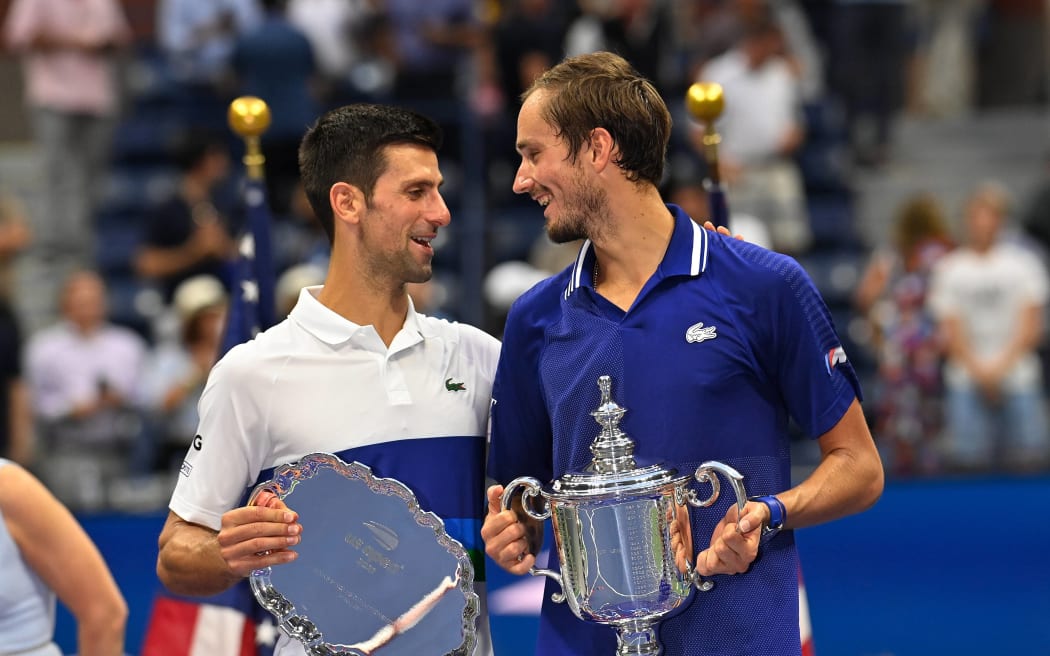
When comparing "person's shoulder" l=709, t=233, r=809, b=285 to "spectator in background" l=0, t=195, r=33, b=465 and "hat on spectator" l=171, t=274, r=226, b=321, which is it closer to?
"hat on spectator" l=171, t=274, r=226, b=321

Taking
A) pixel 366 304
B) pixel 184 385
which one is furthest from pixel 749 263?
pixel 184 385

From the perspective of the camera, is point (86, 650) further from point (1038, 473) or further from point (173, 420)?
point (1038, 473)

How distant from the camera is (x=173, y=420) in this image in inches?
300

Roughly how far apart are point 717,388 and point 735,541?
34 cm

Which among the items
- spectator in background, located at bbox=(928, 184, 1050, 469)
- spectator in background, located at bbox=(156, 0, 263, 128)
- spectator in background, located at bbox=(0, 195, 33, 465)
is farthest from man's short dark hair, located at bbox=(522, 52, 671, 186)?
spectator in background, located at bbox=(156, 0, 263, 128)

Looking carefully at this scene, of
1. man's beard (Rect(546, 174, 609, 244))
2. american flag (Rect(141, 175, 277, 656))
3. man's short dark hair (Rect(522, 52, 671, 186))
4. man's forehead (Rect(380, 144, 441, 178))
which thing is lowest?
american flag (Rect(141, 175, 277, 656))

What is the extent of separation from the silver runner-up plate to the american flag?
1.20 m

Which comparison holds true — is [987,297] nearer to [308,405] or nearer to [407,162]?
[407,162]

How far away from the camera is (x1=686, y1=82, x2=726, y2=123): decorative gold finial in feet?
13.6

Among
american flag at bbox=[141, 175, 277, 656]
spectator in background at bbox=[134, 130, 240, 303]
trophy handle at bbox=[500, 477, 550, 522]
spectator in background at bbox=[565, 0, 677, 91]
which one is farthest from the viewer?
spectator in background at bbox=[565, 0, 677, 91]

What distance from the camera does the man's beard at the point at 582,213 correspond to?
3.11 metres

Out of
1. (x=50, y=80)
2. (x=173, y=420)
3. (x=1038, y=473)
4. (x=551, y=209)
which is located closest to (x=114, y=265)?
(x=50, y=80)

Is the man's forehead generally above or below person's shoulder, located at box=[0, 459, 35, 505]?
above

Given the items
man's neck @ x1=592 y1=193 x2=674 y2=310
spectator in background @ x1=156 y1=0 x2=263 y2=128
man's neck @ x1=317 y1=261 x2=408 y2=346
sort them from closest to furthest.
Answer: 1. man's neck @ x1=592 y1=193 x2=674 y2=310
2. man's neck @ x1=317 y1=261 x2=408 y2=346
3. spectator in background @ x1=156 y1=0 x2=263 y2=128
